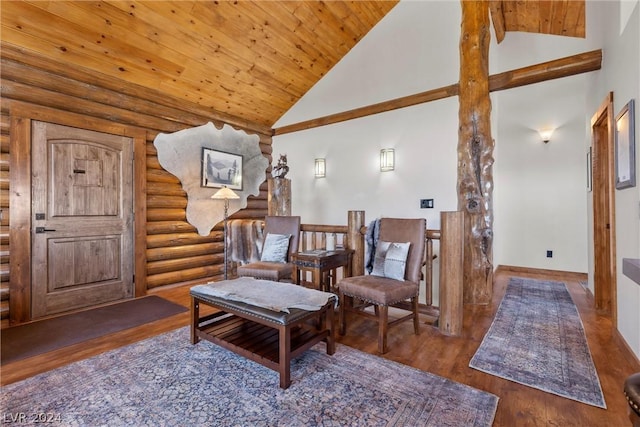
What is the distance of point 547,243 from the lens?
5.22m

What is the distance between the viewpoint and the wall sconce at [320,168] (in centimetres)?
547

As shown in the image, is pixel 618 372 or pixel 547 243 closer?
pixel 618 372

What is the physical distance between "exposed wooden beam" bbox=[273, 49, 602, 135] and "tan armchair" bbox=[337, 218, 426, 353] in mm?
2312

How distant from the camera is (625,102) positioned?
239 cm

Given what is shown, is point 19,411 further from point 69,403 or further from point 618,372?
point 618,372

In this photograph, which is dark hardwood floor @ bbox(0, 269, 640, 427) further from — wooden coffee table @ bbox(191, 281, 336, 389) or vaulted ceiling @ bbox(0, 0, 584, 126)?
vaulted ceiling @ bbox(0, 0, 584, 126)

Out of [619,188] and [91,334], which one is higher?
[619,188]

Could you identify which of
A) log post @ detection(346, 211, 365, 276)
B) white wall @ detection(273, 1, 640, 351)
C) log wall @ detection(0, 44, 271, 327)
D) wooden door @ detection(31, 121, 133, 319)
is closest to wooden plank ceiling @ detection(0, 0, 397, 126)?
log wall @ detection(0, 44, 271, 327)

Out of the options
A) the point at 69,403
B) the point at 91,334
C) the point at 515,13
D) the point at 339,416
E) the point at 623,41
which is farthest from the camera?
the point at 515,13

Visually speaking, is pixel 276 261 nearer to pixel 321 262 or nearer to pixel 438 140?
pixel 321 262

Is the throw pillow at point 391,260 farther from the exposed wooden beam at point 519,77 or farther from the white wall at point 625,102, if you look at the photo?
the exposed wooden beam at point 519,77

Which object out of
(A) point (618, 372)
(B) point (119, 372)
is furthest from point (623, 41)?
(B) point (119, 372)

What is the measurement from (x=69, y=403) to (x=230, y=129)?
431 centimetres

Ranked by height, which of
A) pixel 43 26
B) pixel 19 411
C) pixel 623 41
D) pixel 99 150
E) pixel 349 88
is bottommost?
pixel 19 411
